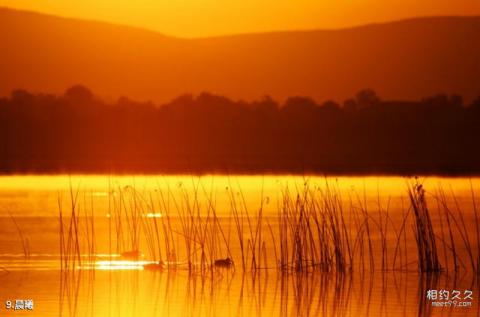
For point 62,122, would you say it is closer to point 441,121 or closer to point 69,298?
point 441,121

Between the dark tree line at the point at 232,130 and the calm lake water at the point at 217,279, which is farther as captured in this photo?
the dark tree line at the point at 232,130

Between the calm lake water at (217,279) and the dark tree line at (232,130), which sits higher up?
the dark tree line at (232,130)

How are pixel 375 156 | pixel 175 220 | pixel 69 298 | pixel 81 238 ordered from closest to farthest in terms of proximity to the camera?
pixel 69 298, pixel 81 238, pixel 175 220, pixel 375 156

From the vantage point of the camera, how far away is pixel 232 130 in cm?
4944

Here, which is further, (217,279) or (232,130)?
(232,130)

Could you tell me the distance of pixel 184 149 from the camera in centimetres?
4859

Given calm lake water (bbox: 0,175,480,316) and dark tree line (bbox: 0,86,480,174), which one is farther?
dark tree line (bbox: 0,86,480,174)

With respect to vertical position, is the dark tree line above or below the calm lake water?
above

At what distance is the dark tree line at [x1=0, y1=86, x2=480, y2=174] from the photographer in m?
45.8

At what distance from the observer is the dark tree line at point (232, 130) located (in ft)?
150

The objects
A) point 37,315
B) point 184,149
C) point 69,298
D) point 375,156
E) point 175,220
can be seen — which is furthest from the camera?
point 184,149

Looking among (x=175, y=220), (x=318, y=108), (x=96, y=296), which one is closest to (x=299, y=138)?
(x=318, y=108)

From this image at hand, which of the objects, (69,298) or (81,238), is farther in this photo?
(81,238)

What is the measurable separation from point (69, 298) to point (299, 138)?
39958 millimetres
